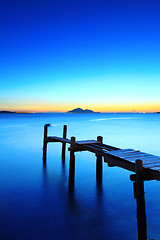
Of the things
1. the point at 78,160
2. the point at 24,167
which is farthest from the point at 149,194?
the point at 24,167

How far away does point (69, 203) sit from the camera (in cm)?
784

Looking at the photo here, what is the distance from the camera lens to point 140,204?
16.9 ft

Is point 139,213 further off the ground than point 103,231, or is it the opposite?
point 139,213

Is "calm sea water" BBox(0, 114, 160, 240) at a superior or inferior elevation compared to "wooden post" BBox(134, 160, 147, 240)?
inferior

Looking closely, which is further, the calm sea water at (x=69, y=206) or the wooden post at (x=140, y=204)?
the calm sea water at (x=69, y=206)

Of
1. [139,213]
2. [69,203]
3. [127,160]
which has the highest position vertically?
[127,160]

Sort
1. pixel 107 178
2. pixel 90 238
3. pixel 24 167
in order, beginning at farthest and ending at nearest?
pixel 24 167
pixel 107 178
pixel 90 238

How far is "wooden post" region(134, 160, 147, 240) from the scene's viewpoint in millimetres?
5094

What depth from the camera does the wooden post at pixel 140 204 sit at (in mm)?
5094

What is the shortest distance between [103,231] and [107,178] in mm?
4989

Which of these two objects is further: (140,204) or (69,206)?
(69,206)

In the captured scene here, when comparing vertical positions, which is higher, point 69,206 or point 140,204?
point 140,204

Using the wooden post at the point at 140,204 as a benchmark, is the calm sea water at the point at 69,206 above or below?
below

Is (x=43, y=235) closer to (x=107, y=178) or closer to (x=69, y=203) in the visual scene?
(x=69, y=203)
